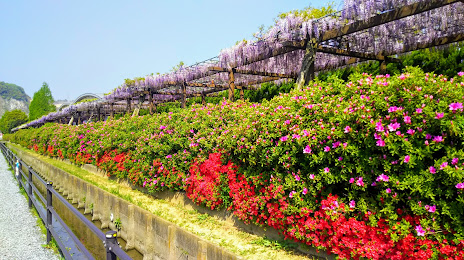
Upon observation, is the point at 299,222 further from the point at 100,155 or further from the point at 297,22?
the point at 100,155

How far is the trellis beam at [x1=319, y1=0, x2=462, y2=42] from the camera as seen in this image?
626 centimetres

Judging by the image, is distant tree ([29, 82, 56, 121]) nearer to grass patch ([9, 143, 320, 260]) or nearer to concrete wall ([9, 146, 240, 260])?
concrete wall ([9, 146, 240, 260])

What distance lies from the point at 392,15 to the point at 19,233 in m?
8.69

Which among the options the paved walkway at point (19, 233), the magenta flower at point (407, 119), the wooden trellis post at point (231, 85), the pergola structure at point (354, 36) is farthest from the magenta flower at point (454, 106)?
the wooden trellis post at point (231, 85)

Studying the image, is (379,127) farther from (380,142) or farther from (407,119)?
(407,119)

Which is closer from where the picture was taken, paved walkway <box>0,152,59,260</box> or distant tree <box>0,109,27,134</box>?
paved walkway <box>0,152,59,260</box>

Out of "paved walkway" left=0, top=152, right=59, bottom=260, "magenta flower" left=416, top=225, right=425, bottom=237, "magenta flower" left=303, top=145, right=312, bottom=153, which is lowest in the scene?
"paved walkway" left=0, top=152, right=59, bottom=260

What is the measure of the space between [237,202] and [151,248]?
1693 mm

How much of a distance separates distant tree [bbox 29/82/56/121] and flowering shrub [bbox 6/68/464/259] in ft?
261

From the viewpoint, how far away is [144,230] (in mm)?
5688

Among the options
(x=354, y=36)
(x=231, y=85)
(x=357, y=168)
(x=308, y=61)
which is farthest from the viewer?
(x=231, y=85)

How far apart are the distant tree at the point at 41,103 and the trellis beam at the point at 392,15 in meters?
78.7

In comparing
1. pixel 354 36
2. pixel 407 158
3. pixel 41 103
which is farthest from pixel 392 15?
pixel 41 103

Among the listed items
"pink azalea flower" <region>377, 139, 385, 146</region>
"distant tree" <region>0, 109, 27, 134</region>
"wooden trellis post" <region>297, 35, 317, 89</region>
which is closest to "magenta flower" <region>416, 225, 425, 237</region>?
"pink azalea flower" <region>377, 139, 385, 146</region>
